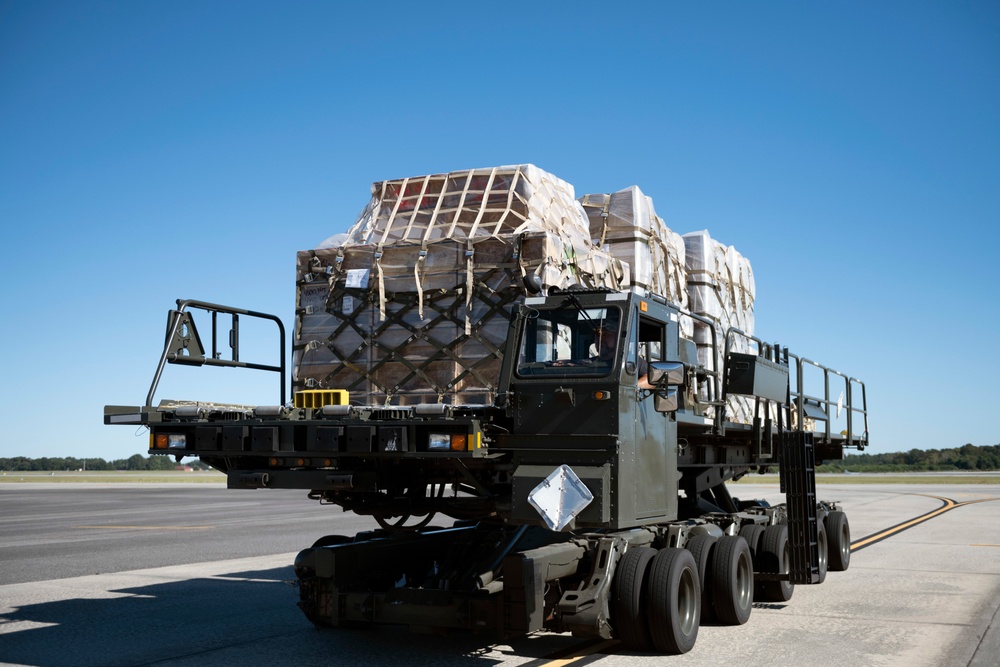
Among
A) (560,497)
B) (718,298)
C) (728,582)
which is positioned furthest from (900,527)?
(560,497)

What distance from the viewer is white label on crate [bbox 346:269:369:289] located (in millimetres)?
8672

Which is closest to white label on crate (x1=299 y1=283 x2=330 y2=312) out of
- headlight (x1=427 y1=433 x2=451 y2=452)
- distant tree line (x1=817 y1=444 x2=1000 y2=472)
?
headlight (x1=427 y1=433 x2=451 y2=452)

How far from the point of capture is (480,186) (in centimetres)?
912

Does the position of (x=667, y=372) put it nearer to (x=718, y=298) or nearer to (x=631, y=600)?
(x=631, y=600)

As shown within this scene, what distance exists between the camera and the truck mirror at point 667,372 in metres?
7.64

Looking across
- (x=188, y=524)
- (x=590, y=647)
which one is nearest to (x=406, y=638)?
(x=590, y=647)

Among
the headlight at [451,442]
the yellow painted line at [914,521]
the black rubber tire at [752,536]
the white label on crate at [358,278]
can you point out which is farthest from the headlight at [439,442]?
the yellow painted line at [914,521]

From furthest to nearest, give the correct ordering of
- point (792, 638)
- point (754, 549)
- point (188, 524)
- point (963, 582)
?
point (188, 524), point (963, 582), point (754, 549), point (792, 638)

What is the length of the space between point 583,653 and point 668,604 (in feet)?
2.76

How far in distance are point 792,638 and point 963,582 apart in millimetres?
4826

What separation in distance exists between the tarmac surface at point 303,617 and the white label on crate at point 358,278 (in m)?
3.04

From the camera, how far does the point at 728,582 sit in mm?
9156

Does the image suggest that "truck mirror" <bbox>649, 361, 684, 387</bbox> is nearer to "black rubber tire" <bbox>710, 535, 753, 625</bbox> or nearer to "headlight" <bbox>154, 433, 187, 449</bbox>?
"black rubber tire" <bbox>710, 535, 753, 625</bbox>

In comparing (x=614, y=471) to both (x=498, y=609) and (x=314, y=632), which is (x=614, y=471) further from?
(x=314, y=632)
